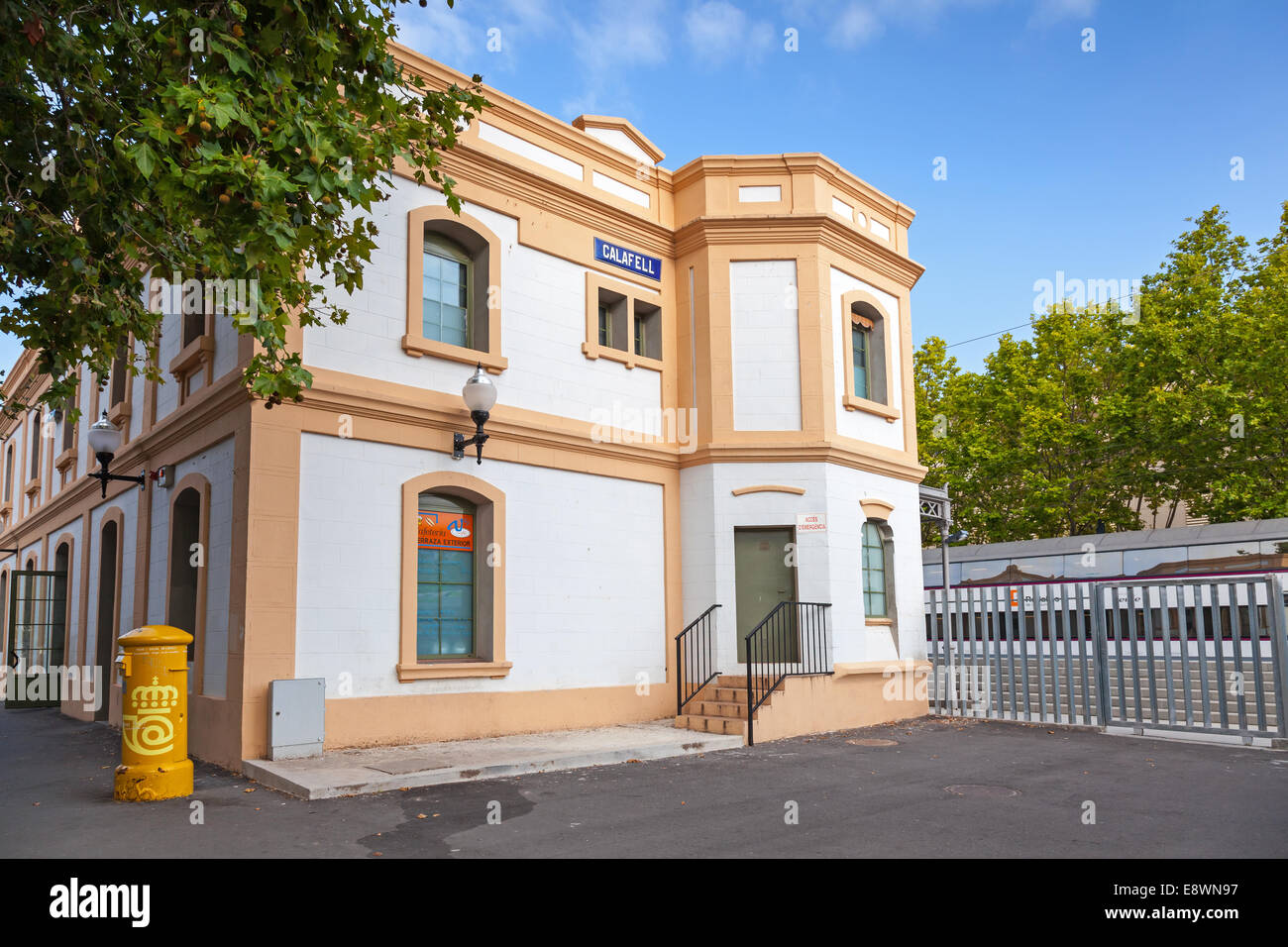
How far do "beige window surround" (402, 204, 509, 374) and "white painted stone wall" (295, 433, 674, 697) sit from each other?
121 cm

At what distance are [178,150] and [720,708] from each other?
857 centimetres

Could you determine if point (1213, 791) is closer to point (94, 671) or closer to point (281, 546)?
point (281, 546)

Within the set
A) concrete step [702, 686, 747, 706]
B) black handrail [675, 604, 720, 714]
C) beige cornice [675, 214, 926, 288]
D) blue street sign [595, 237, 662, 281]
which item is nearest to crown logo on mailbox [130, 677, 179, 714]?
concrete step [702, 686, 747, 706]

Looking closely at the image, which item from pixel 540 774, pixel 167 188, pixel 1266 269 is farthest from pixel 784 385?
pixel 1266 269

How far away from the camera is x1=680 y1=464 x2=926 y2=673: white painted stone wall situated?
13.1 meters

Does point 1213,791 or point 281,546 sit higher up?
point 281,546

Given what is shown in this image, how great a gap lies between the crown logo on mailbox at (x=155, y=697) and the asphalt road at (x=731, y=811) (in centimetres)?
74

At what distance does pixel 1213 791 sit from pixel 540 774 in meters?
5.84

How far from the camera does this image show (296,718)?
904 cm

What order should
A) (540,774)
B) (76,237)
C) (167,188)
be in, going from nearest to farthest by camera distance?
(167,188)
(76,237)
(540,774)

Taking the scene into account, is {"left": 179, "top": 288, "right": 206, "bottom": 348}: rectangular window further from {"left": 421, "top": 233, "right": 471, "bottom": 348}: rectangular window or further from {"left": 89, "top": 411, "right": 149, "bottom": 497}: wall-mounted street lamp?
{"left": 421, "top": 233, "right": 471, "bottom": 348}: rectangular window

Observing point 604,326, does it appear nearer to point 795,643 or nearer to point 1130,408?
point 795,643

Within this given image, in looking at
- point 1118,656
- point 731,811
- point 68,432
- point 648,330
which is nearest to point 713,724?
point 731,811

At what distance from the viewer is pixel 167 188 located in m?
6.01
